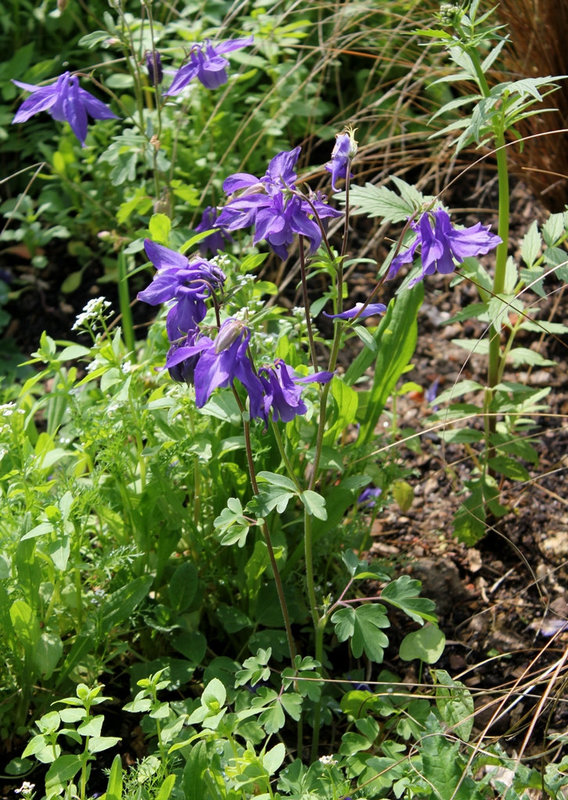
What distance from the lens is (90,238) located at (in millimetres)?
3240

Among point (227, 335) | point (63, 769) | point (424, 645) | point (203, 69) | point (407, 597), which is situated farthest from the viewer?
point (203, 69)

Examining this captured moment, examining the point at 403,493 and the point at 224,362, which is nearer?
the point at 224,362

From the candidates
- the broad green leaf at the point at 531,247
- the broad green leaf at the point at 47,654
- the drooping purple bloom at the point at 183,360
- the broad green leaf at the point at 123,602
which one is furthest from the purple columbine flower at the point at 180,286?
the broad green leaf at the point at 531,247

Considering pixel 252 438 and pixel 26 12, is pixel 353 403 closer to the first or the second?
pixel 252 438

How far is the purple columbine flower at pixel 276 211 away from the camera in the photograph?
1.40 m

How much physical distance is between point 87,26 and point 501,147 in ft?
7.71

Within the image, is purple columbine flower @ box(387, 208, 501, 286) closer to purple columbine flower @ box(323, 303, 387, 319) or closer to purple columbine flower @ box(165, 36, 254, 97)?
purple columbine flower @ box(323, 303, 387, 319)

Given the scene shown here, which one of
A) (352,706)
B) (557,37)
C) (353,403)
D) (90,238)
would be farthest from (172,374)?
(90,238)

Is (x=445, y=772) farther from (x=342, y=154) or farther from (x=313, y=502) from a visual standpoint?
(x=342, y=154)

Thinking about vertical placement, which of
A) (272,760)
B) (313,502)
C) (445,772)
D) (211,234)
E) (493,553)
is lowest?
(493,553)

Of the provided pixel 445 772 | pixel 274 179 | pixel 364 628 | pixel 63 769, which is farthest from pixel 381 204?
pixel 63 769

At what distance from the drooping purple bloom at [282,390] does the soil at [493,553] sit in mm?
404

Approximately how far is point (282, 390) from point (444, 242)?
328mm

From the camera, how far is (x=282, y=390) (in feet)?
4.44
